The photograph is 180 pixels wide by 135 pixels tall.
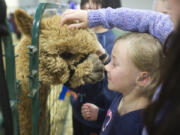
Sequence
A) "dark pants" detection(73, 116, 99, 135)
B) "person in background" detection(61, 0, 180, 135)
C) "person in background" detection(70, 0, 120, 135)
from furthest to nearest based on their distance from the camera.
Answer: "dark pants" detection(73, 116, 99, 135)
"person in background" detection(70, 0, 120, 135)
"person in background" detection(61, 0, 180, 135)

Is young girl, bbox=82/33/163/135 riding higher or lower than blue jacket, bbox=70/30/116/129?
higher

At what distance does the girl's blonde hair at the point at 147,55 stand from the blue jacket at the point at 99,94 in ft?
1.26

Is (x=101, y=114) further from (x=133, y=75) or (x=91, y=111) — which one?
(x=133, y=75)

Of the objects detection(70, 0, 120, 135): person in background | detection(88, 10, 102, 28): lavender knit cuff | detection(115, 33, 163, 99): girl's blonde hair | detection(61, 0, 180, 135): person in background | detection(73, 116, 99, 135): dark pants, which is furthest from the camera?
detection(73, 116, 99, 135): dark pants

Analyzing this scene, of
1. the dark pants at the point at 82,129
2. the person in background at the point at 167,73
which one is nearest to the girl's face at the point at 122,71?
the person in background at the point at 167,73

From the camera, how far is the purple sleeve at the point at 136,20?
1.80 ft

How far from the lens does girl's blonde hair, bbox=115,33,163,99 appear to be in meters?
0.52

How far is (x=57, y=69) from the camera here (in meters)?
0.71

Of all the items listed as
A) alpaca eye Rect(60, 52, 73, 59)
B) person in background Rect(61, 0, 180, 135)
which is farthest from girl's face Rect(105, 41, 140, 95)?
alpaca eye Rect(60, 52, 73, 59)

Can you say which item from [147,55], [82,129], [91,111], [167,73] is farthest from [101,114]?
[167,73]

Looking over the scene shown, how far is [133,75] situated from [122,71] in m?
0.04

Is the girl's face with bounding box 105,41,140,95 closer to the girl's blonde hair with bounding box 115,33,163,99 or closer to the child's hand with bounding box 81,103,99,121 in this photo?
the girl's blonde hair with bounding box 115,33,163,99

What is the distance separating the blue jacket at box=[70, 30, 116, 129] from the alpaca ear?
385 mm

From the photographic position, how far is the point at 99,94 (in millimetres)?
933
